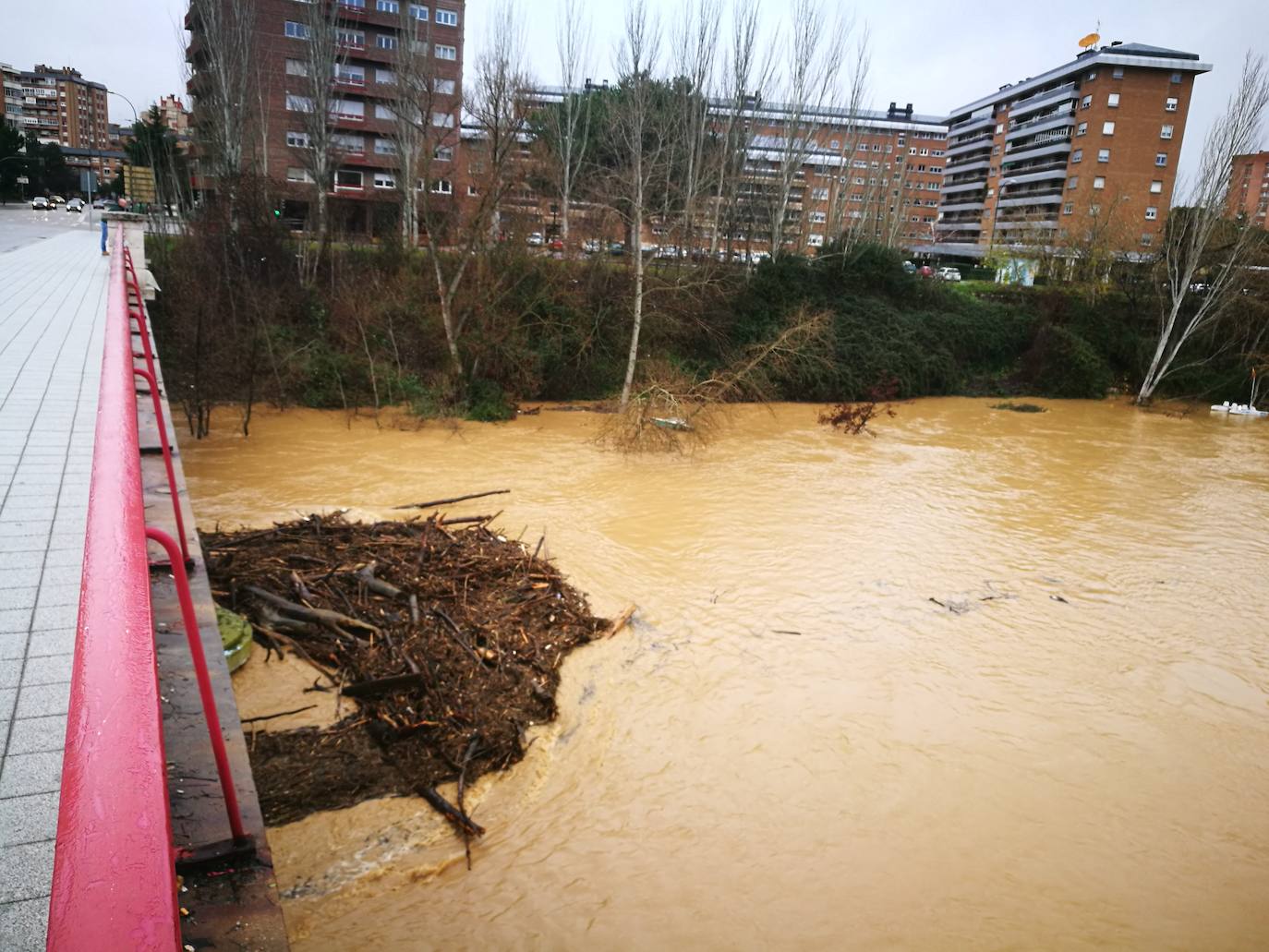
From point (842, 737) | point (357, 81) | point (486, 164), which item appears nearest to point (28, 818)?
point (842, 737)

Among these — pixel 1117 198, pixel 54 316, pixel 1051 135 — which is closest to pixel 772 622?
pixel 54 316

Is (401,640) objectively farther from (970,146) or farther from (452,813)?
(970,146)

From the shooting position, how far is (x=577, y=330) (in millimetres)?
24703

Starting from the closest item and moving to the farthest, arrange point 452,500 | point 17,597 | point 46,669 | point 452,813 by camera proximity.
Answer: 1. point 46,669
2. point 17,597
3. point 452,813
4. point 452,500

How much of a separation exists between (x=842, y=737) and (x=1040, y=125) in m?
77.8

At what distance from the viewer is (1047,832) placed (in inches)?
258

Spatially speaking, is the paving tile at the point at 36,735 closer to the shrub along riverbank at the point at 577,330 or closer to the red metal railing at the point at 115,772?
the red metal railing at the point at 115,772

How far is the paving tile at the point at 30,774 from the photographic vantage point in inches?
102

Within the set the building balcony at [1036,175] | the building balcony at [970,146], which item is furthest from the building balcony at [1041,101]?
the building balcony at [1036,175]

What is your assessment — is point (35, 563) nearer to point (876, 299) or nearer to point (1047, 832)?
point (1047, 832)

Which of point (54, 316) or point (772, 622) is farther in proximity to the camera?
point (54, 316)

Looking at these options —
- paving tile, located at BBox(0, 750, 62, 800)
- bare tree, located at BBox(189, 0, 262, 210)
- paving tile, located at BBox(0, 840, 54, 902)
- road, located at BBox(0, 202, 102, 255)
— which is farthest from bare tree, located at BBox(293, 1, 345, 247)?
paving tile, located at BBox(0, 840, 54, 902)

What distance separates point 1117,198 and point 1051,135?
131ft

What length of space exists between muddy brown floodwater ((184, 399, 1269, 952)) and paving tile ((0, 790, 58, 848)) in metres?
3.13
